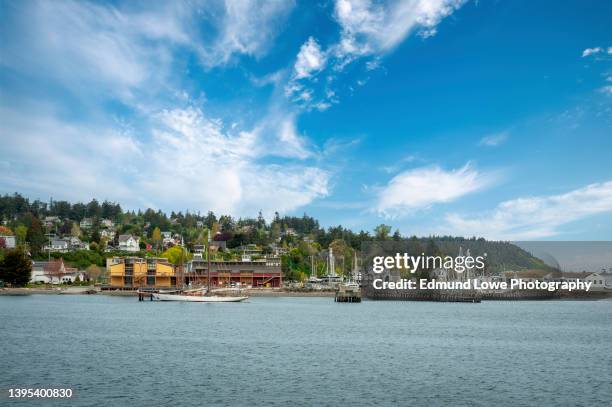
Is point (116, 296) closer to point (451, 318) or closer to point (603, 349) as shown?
point (451, 318)

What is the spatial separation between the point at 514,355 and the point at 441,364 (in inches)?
305

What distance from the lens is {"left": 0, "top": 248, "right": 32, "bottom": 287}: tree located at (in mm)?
119500

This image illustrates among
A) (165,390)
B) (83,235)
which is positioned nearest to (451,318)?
(165,390)

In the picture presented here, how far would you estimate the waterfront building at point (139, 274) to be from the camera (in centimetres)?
13300

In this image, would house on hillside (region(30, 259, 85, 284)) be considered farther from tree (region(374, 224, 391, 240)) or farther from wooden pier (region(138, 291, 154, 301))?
tree (region(374, 224, 391, 240))

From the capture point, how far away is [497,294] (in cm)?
13612

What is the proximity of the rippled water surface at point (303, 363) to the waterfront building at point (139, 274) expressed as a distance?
235 feet

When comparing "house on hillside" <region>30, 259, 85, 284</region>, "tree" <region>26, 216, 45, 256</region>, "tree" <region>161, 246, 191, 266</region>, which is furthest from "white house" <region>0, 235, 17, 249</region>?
"tree" <region>161, 246, 191, 266</region>

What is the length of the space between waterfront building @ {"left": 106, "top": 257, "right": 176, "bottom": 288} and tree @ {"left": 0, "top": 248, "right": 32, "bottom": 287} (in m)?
18.7

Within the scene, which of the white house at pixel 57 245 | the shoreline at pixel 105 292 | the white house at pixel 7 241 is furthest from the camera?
the white house at pixel 57 245

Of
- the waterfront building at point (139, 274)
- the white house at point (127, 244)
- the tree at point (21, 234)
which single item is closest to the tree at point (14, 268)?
the waterfront building at point (139, 274)

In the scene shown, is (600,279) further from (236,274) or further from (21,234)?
(21,234)

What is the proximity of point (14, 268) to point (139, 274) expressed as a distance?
86.8ft

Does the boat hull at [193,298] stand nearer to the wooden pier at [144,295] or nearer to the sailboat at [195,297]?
the sailboat at [195,297]
